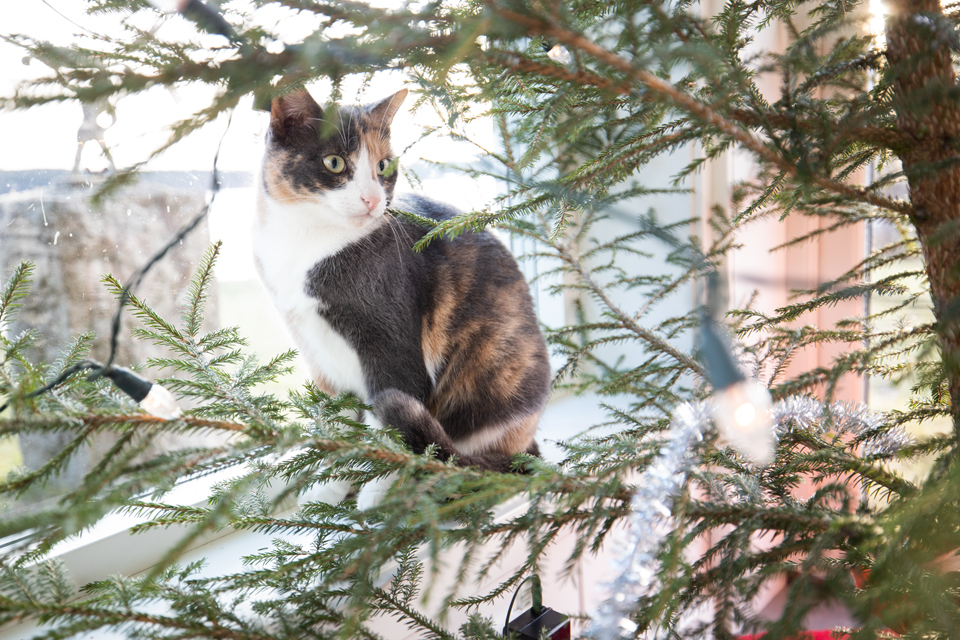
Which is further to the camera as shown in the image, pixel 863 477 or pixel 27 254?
pixel 27 254

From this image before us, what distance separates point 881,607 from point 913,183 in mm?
309

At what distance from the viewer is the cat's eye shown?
71 cm

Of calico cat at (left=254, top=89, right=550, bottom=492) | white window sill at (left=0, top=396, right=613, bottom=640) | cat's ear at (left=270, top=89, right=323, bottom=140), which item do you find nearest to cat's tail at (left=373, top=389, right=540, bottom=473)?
calico cat at (left=254, top=89, right=550, bottom=492)

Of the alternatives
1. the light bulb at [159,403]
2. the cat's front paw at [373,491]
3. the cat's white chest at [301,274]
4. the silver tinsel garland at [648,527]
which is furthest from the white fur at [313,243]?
the silver tinsel garland at [648,527]

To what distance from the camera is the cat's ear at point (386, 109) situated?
76 centimetres

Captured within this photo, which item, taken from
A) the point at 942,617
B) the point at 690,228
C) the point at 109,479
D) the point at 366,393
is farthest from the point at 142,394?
the point at 690,228

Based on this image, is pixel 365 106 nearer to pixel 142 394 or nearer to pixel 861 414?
pixel 142 394

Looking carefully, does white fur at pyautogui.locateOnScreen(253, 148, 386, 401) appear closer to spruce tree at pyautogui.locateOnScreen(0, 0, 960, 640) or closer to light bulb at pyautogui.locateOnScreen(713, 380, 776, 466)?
spruce tree at pyautogui.locateOnScreen(0, 0, 960, 640)

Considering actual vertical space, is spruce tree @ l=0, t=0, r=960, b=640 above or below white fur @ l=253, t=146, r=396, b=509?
below

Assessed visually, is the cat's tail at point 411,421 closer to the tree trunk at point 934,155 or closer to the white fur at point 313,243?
the white fur at point 313,243

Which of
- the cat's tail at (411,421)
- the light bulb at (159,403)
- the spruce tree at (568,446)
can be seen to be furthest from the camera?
the cat's tail at (411,421)

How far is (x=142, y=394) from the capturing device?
408 mm

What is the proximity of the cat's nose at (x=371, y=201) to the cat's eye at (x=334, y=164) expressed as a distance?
47 millimetres

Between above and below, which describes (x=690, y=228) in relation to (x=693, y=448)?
above
